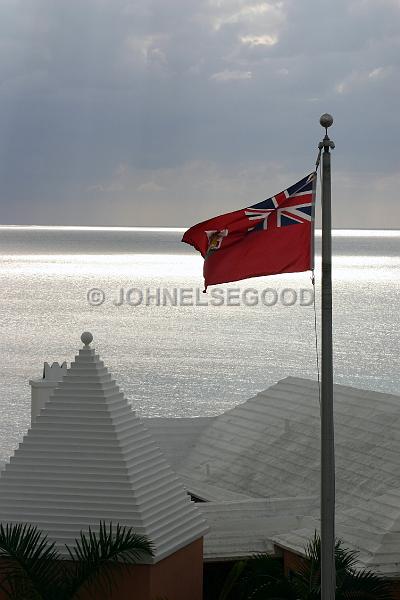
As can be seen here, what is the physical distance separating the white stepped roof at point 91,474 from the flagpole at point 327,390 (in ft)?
12.0

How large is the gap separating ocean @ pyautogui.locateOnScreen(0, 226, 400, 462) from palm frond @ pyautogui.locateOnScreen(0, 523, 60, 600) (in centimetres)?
3740

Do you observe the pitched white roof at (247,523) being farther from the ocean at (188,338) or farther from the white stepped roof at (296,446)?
the ocean at (188,338)

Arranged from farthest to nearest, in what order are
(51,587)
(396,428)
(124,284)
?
1. (124,284)
2. (396,428)
3. (51,587)

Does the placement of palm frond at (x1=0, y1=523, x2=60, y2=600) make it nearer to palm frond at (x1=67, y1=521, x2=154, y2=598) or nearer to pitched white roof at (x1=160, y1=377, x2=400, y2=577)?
palm frond at (x1=67, y1=521, x2=154, y2=598)

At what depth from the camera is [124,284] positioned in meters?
180

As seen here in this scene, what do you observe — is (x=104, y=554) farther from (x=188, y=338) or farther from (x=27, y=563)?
(x=188, y=338)

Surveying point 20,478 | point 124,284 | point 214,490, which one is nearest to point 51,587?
point 20,478

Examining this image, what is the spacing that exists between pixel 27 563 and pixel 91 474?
173cm

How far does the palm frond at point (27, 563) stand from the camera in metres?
14.8

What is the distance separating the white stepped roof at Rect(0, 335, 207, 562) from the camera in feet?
51.5

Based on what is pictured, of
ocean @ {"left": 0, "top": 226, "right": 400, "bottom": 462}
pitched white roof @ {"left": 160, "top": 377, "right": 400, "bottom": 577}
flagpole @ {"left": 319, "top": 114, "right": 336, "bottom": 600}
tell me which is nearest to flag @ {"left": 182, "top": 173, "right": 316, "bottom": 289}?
flagpole @ {"left": 319, "top": 114, "right": 336, "bottom": 600}

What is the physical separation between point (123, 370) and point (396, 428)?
62871 mm

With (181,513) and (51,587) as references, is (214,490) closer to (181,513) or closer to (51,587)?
(181,513)

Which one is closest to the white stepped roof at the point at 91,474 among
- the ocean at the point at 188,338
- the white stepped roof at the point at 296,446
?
the white stepped roof at the point at 296,446
